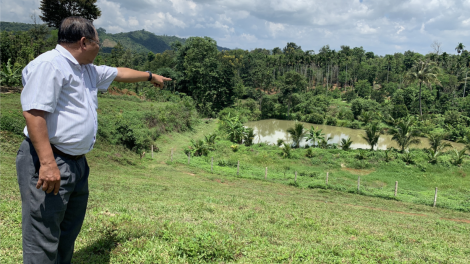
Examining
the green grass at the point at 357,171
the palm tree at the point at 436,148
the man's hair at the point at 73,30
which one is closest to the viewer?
the man's hair at the point at 73,30

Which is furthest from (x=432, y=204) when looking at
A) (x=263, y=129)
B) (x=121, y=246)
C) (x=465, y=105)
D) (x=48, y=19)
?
(x=465, y=105)

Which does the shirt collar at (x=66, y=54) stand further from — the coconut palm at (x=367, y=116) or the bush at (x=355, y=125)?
the coconut palm at (x=367, y=116)

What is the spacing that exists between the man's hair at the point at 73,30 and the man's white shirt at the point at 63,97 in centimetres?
9

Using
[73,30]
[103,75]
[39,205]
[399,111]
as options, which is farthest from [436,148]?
[39,205]

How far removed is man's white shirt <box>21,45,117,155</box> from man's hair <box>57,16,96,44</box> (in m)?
0.09

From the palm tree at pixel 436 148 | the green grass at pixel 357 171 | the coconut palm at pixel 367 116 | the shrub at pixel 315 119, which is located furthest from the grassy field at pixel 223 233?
the shrub at pixel 315 119

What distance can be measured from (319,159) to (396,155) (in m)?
5.51

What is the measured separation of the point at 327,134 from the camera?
37562mm

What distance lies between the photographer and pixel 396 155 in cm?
2058

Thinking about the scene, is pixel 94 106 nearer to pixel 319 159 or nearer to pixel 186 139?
pixel 319 159

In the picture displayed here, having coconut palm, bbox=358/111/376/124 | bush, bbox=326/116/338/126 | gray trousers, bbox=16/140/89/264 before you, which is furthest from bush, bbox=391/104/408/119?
gray trousers, bbox=16/140/89/264

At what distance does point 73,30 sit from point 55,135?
2.50 ft

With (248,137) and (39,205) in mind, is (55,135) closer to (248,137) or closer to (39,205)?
(39,205)

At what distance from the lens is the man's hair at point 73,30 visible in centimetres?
206
